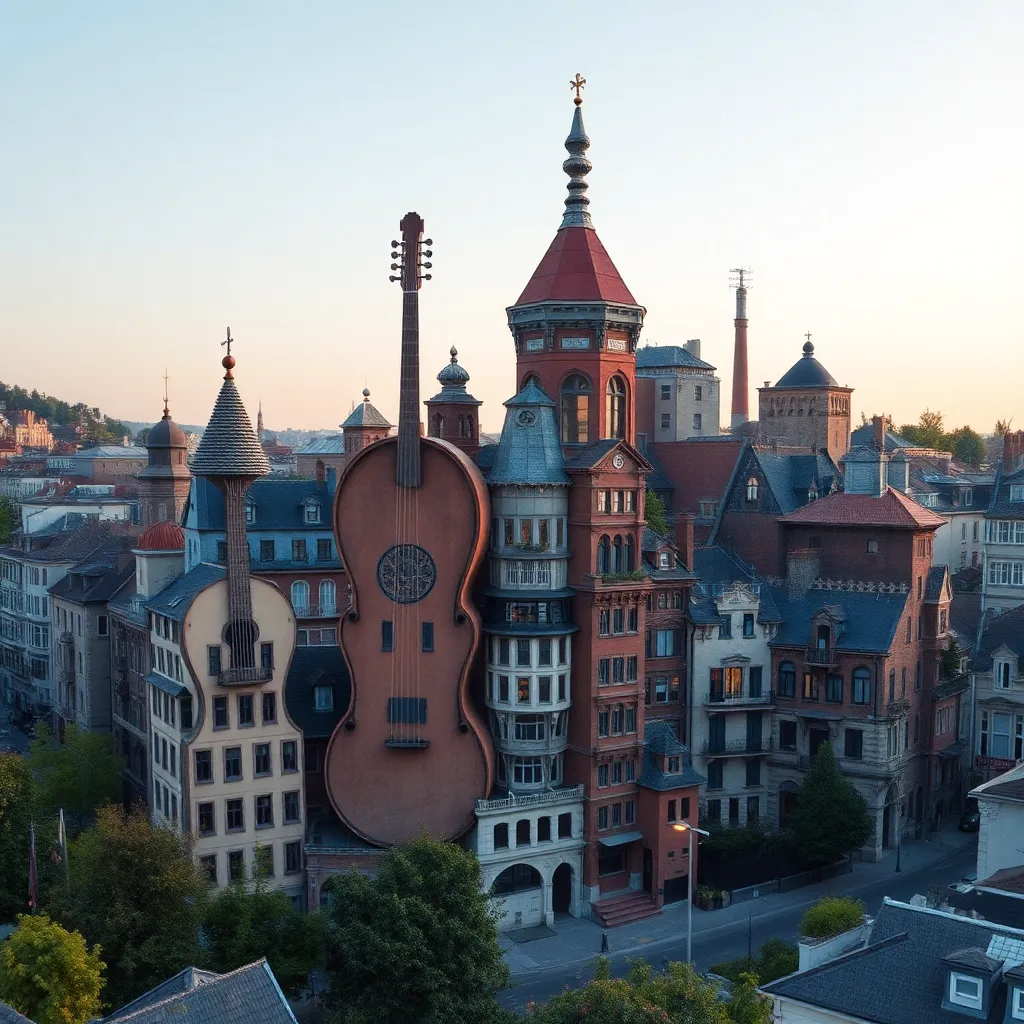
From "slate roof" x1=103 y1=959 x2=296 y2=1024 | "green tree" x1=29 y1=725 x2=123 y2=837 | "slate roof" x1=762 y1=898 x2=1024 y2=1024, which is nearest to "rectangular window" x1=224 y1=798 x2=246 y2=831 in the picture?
"green tree" x1=29 y1=725 x2=123 y2=837

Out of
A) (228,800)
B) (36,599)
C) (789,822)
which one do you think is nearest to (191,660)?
(228,800)

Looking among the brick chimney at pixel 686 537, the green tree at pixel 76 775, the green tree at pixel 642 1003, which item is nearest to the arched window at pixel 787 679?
the brick chimney at pixel 686 537

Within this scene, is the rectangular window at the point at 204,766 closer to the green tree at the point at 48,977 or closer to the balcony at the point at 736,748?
the green tree at the point at 48,977

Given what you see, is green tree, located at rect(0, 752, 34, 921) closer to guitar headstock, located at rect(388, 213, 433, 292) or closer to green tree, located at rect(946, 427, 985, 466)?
guitar headstock, located at rect(388, 213, 433, 292)

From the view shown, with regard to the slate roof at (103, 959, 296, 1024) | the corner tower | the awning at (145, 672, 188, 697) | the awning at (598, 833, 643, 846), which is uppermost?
the corner tower

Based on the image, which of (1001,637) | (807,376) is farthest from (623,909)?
(807,376)

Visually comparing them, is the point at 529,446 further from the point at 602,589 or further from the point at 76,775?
the point at 76,775
